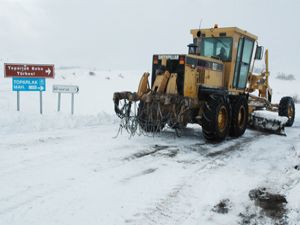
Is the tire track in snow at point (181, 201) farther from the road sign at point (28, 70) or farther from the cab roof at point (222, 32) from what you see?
the road sign at point (28, 70)

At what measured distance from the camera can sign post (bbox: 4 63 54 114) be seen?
34.6 feet

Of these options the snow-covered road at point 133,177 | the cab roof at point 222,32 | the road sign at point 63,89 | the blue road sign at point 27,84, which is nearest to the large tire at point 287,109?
the cab roof at point 222,32

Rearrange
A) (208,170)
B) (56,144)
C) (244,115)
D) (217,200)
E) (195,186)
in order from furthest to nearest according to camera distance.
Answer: (244,115)
(56,144)
(208,170)
(195,186)
(217,200)

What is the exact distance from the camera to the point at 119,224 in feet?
11.9

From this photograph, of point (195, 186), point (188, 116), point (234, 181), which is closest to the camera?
point (195, 186)

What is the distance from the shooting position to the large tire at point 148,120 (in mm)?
7930

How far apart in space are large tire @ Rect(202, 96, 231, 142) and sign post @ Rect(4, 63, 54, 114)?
5326 mm

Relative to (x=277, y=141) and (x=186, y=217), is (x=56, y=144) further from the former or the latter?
(x=277, y=141)

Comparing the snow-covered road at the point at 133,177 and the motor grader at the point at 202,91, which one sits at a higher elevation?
the motor grader at the point at 202,91

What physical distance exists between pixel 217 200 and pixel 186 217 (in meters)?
0.73

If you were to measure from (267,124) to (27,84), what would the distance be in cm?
769

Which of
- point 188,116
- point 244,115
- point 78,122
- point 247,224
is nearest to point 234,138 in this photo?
point 244,115

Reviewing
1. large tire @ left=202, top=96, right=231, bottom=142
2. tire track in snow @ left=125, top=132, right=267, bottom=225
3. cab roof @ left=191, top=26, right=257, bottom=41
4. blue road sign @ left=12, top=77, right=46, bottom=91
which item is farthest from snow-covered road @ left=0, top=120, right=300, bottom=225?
cab roof @ left=191, top=26, right=257, bottom=41

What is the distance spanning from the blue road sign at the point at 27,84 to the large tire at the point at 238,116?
19.8 ft
